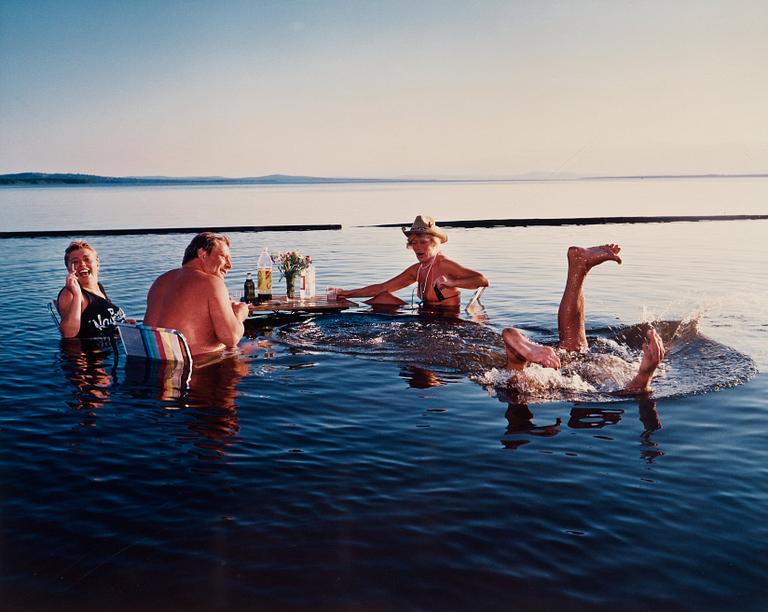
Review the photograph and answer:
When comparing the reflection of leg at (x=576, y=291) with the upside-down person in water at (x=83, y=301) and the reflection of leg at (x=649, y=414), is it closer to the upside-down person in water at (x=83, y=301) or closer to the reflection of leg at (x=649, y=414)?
the reflection of leg at (x=649, y=414)

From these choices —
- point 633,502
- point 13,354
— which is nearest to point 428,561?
point 633,502

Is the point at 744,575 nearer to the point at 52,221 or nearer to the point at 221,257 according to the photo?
the point at 221,257

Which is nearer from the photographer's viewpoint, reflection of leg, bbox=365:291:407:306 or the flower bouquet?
the flower bouquet

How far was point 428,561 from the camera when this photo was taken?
4039mm

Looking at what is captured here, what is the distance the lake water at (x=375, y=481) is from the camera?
384cm

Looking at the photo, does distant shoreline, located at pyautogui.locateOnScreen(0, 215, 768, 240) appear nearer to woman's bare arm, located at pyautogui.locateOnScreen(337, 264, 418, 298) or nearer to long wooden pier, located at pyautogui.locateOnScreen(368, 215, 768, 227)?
long wooden pier, located at pyautogui.locateOnScreen(368, 215, 768, 227)

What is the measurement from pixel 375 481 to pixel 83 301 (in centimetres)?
579

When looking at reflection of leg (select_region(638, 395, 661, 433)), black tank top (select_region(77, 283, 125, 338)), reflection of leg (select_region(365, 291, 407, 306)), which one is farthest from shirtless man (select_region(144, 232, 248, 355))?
reflection of leg (select_region(638, 395, 661, 433))

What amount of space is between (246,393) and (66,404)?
168cm

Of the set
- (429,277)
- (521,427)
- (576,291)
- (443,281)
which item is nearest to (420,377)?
(521,427)

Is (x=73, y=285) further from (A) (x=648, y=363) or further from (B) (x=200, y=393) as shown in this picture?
(A) (x=648, y=363)

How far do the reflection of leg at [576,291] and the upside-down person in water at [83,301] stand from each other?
18.2ft

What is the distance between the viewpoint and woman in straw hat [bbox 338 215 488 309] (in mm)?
10719

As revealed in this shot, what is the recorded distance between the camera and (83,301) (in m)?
9.26
